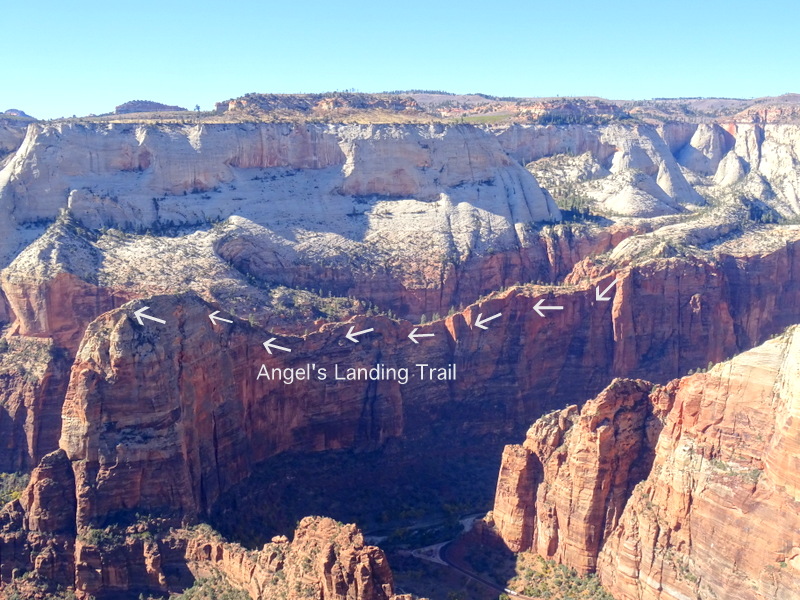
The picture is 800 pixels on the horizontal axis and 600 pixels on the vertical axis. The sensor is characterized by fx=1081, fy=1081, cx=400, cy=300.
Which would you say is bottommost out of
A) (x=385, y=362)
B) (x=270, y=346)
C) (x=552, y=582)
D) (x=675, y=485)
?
(x=552, y=582)

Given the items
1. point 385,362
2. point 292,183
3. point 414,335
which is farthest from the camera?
point 292,183

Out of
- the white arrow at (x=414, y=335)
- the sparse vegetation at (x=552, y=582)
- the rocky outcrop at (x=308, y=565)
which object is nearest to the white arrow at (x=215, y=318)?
the rocky outcrop at (x=308, y=565)

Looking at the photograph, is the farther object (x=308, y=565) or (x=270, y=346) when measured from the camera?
(x=270, y=346)

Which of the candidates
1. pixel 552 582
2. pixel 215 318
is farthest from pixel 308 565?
pixel 215 318

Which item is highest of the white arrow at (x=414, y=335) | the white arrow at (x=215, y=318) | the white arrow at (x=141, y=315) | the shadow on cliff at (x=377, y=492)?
the white arrow at (x=141, y=315)

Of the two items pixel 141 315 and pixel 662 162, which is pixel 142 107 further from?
pixel 141 315

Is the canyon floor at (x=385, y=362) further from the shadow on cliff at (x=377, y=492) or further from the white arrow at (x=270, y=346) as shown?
the shadow on cliff at (x=377, y=492)
